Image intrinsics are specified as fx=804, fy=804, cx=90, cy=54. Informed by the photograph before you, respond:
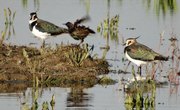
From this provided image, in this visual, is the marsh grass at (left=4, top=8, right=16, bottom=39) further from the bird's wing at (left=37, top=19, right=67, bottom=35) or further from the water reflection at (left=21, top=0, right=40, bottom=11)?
the bird's wing at (left=37, top=19, right=67, bottom=35)

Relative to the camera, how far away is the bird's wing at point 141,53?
16.5 meters

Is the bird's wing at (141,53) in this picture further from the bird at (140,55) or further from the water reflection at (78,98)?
the water reflection at (78,98)

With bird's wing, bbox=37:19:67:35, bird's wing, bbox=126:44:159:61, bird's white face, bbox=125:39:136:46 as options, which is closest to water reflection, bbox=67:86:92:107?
bird's wing, bbox=126:44:159:61

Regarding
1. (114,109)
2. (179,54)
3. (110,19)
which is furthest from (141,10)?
(114,109)

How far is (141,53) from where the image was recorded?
1666 cm

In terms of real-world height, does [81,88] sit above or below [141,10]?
below

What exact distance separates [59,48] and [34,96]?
15.8ft

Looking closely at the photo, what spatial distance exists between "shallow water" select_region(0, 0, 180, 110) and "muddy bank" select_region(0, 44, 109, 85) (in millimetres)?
460

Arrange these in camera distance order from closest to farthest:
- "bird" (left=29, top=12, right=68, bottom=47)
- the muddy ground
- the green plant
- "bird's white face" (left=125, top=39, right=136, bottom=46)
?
1. the muddy ground
2. the green plant
3. "bird's white face" (left=125, top=39, right=136, bottom=46)
4. "bird" (left=29, top=12, right=68, bottom=47)

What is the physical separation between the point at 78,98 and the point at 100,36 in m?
8.08

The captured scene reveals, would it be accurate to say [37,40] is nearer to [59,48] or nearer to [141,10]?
[59,48]

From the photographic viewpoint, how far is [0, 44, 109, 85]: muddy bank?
→ 15719mm

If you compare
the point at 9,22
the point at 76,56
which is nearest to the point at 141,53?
the point at 76,56

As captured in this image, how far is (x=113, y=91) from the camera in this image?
15.0 metres
